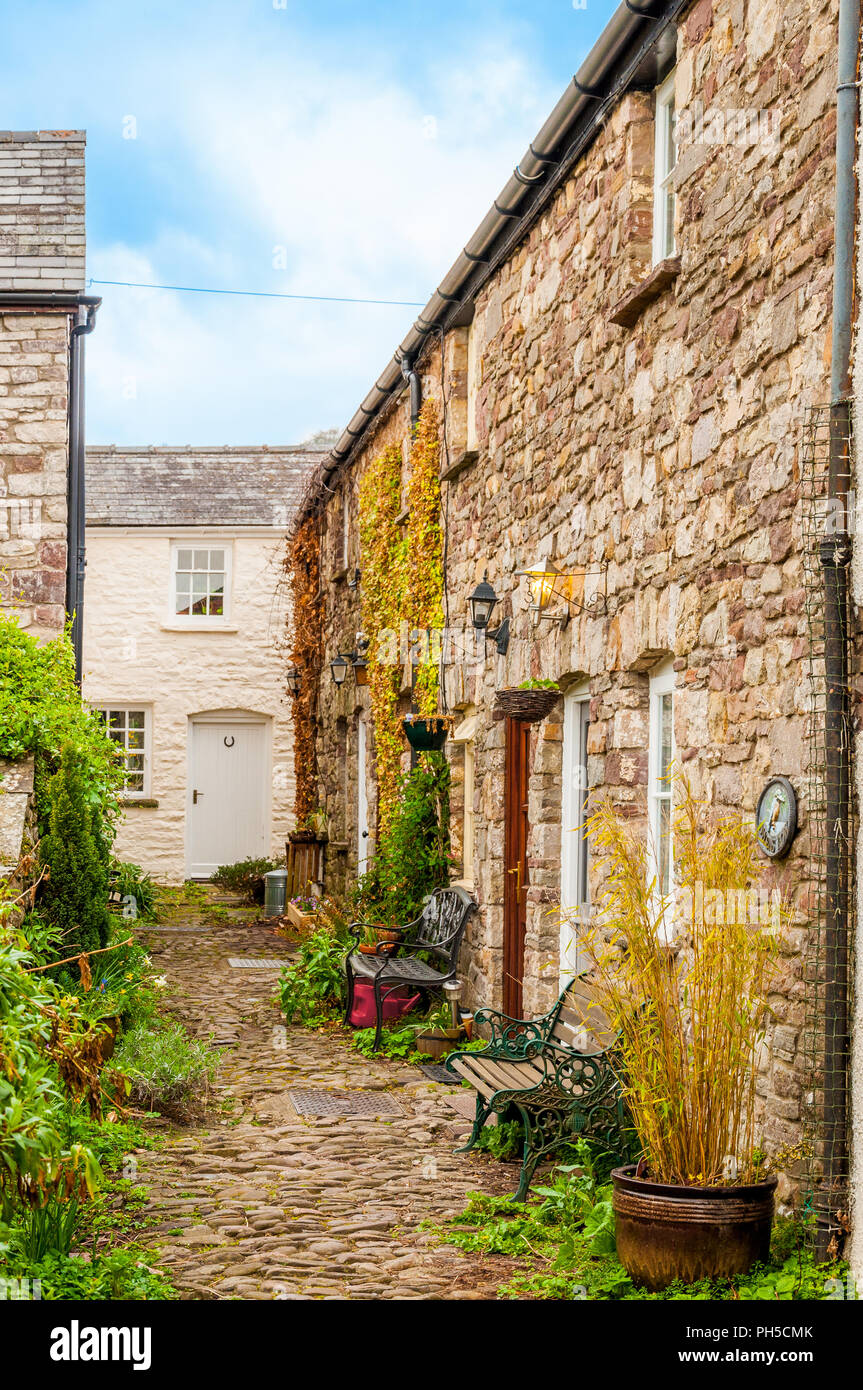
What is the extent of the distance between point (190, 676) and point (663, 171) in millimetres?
14214

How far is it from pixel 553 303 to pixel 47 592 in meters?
5.12

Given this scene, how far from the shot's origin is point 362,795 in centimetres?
1422

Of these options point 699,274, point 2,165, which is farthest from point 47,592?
point 699,274

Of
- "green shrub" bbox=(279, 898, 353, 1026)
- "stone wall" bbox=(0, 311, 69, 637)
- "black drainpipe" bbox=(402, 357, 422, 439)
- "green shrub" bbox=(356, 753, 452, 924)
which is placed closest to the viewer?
"green shrub" bbox=(279, 898, 353, 1026)

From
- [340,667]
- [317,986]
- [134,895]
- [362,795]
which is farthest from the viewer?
[340,667]

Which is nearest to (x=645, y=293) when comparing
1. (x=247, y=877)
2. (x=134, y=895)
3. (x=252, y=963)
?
(x=252, y=963)

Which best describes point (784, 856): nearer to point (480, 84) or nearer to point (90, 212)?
point (480, 84)

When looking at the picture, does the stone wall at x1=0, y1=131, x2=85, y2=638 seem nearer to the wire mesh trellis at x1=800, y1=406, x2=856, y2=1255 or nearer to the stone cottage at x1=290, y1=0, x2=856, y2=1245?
the stone cottage at x1=290, y1=0, x2=856, y2=1245

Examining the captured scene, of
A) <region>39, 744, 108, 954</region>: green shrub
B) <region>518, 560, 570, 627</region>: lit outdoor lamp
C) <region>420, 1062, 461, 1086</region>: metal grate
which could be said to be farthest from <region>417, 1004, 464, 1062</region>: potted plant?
<region>518, 560, 570, 627</region>: lit outdoor lamp

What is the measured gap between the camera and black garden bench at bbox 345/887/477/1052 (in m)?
8.69

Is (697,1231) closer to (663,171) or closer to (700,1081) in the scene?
(700,1081)

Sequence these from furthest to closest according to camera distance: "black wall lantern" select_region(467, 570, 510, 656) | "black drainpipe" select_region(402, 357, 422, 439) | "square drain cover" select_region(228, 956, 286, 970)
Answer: "square drain cover" select_region(228, 956, 286, 970), "black drainpipe" select_region(402, 357, 422, 439), "black wall lantern" select_region(467, 570, 510, 656)

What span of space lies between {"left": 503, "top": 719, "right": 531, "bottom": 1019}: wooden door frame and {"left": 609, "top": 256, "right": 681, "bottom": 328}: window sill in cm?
269

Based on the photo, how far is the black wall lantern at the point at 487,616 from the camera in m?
8.37
